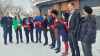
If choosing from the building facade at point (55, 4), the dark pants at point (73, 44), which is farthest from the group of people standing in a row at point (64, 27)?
the building facade at point (55, 4)

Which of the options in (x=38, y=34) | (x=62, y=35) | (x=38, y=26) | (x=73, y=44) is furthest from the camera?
(x=38, y=34)

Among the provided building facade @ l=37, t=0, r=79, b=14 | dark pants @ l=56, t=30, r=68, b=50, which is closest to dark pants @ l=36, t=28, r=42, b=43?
dark pants @ l=56, t=30, r=68, b=50

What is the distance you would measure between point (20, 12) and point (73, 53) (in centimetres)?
377

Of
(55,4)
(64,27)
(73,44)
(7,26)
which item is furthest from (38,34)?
(73,44)

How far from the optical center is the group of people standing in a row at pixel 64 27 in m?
5.03

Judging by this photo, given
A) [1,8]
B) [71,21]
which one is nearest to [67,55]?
[71,21]

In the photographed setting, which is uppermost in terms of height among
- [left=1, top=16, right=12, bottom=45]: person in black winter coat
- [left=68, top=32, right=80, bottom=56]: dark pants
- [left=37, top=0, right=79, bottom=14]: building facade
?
[left=37, top=0, right=79, bottom=14]: building facade

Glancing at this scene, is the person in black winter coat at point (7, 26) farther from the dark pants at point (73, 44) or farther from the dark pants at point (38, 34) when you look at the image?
the dark pants at point (73, 44)

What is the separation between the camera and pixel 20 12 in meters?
9.34

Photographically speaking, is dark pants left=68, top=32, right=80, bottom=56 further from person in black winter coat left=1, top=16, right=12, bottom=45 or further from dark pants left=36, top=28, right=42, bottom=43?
person in black winter coat left=1, top=16, right=12, bottom=45

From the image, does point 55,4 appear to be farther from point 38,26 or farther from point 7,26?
point 7,26

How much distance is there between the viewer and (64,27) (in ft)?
22.1

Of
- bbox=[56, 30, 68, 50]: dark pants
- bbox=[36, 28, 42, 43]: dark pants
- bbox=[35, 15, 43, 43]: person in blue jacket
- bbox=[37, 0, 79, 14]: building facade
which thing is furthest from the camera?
bbox=[37, 0, 79, 14]: building facade

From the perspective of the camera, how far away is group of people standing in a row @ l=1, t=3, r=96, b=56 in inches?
198
